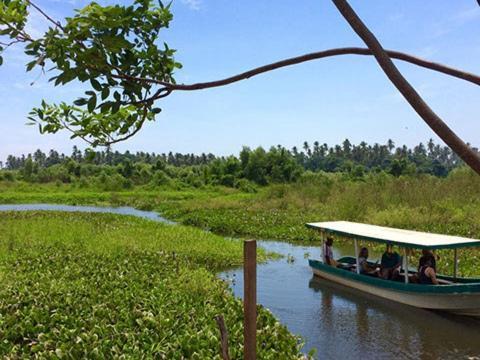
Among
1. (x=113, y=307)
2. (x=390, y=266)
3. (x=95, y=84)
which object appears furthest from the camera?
(x=390, y=266)

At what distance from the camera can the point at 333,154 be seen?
296 feet

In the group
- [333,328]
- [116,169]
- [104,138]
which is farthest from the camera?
[116,169]

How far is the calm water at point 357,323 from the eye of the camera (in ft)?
24.7

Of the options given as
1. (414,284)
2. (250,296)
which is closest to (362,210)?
(414,284)

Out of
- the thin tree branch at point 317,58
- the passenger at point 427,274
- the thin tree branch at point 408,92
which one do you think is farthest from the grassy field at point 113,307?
the thin tree branch at point 408,92

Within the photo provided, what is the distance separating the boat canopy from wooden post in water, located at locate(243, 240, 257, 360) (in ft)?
27.4

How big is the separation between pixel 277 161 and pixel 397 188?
26.2 m

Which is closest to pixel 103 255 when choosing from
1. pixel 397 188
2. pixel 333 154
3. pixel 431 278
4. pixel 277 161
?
pixel 431 278

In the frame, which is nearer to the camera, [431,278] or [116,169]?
[431,278]

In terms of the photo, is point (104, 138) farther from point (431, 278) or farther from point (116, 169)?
point (116, 169)

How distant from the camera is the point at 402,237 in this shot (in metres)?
10.2

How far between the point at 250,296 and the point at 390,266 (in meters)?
9.75

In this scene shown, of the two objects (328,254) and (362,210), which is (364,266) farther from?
(362,210)

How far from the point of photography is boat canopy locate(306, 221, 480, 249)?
9242 mm
